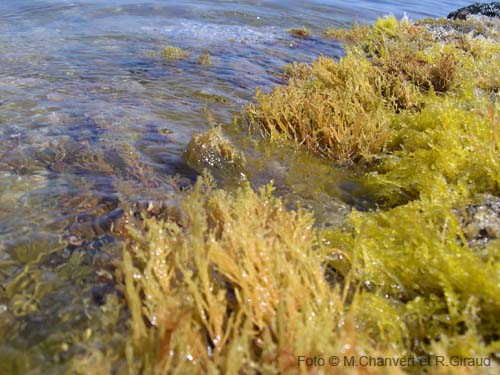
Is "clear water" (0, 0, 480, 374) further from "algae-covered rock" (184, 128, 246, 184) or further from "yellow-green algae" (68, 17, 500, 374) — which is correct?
"yellow-green algae" (68, 17, 500, 374)

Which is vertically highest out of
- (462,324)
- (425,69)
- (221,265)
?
(425,69)

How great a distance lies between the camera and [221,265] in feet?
6.63

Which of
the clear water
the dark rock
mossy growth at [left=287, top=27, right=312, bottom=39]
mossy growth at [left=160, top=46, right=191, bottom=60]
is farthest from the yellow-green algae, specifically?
the dark rock

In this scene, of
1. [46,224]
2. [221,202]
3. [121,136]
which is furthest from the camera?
[121,136]

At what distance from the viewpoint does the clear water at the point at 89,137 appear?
98.3 inches

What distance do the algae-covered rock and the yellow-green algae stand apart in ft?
0.28

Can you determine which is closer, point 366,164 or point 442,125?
point 442,125

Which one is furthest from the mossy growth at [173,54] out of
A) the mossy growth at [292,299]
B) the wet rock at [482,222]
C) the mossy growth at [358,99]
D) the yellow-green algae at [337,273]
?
the wet rock at [482,222]

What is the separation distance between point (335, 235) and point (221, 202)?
2.87ft

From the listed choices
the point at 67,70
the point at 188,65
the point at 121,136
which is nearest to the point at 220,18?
the point at 188,65

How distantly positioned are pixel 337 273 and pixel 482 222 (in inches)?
40.1

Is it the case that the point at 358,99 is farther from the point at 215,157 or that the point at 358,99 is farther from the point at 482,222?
the point at 482,222

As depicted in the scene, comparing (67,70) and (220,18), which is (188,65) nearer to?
(67,70)

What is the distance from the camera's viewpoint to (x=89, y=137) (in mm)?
4508
